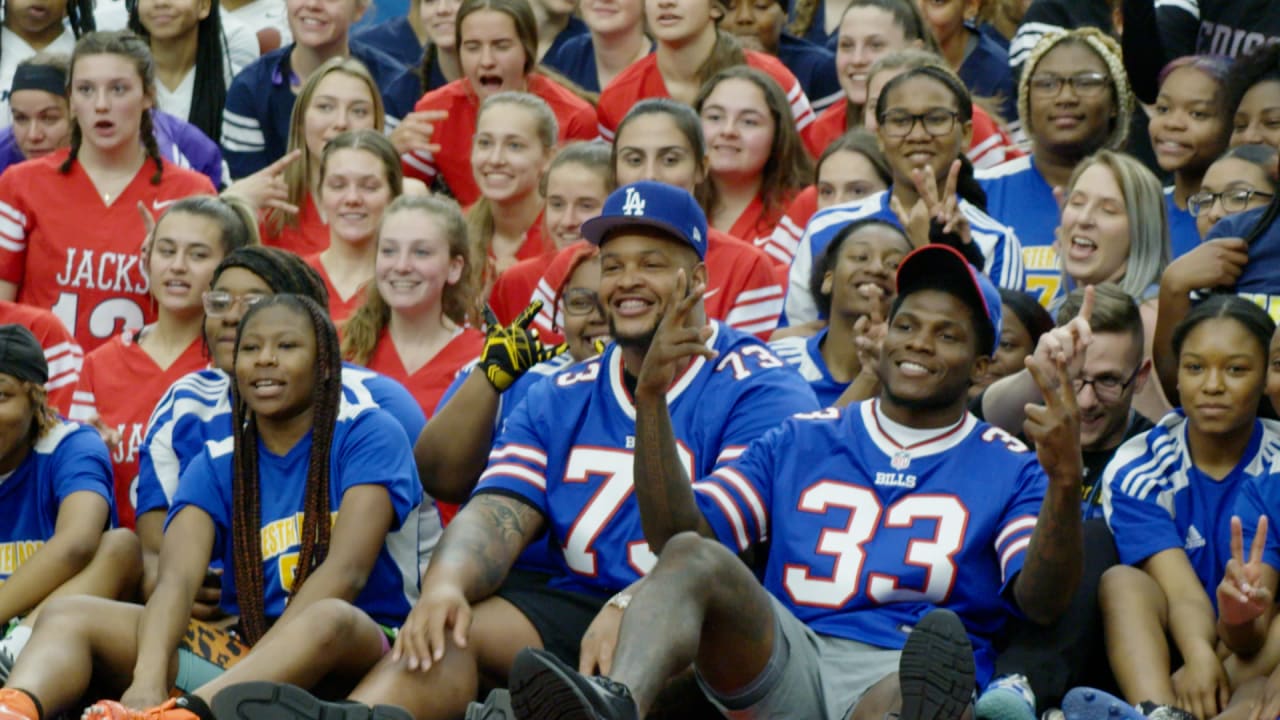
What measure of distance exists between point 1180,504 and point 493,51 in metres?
3.87

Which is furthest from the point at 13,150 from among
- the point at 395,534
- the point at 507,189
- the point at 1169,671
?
the point at 1169,671

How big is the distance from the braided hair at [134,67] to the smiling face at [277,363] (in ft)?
7.70

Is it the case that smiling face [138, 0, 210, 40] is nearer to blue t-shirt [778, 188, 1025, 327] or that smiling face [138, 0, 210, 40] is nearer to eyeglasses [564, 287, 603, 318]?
blue t-shirt [778, 188, 1025, 327]

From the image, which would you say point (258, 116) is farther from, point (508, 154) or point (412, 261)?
point (412, 261)

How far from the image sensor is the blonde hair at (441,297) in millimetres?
6949

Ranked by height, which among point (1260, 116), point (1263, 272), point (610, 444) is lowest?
point (610, 444)

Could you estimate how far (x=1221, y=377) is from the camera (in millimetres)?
5336

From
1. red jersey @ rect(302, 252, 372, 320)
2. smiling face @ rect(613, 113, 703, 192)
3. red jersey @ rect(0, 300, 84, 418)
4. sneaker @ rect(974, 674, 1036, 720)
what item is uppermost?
smiling face @ rect(613, 113, 703, 192)

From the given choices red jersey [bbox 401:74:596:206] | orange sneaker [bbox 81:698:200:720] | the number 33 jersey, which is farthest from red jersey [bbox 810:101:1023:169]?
orange sneaker [bbox 81:698:200:720]

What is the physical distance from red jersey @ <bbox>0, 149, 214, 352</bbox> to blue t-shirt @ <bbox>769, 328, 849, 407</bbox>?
2558 mm

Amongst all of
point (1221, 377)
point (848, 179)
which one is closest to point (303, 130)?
point (848, 179)

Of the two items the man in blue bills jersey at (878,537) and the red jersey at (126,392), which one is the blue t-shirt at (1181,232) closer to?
the man in blue bills jersey at (878,537)

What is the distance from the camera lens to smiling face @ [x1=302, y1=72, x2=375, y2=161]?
8.10 meters

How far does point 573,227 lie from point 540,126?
717 mm
